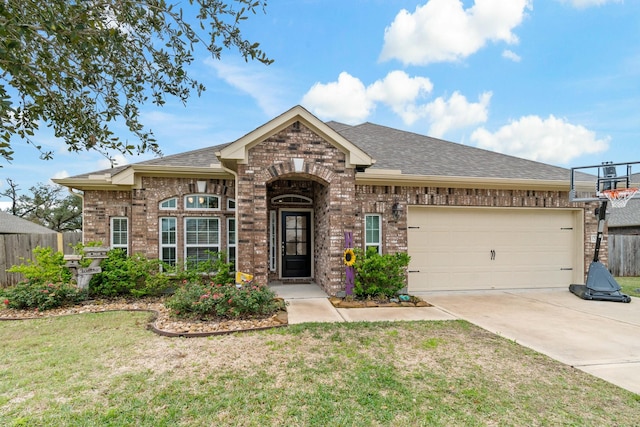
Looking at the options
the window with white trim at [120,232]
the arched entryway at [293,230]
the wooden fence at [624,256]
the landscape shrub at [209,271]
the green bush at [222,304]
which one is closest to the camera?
the green bush at [222,304]

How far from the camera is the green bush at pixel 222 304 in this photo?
5.89 metres

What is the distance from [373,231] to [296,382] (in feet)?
17.2

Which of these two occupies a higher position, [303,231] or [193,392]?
[303,231]

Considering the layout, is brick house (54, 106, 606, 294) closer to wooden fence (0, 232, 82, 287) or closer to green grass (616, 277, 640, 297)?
green grass (616, 277, 640, 297)

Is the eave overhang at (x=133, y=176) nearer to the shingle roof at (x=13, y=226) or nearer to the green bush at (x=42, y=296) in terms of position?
the green bush at (x=42, y=296)

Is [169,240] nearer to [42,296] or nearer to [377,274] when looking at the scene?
[42,296]

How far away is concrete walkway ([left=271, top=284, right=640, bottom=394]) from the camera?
441 cm

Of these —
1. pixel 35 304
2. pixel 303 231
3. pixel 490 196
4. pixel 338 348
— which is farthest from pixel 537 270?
pixel 35 304

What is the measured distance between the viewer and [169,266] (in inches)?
307

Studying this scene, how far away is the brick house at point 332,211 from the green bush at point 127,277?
19.1 inches

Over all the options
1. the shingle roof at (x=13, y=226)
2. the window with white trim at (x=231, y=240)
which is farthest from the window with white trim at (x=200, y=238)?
the shingle roof at (x=13, y=226)

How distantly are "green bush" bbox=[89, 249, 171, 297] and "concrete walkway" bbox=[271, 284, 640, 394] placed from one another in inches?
114

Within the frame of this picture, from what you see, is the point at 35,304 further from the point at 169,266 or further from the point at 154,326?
the point at 154,326

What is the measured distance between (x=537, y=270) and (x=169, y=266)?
380 inches
